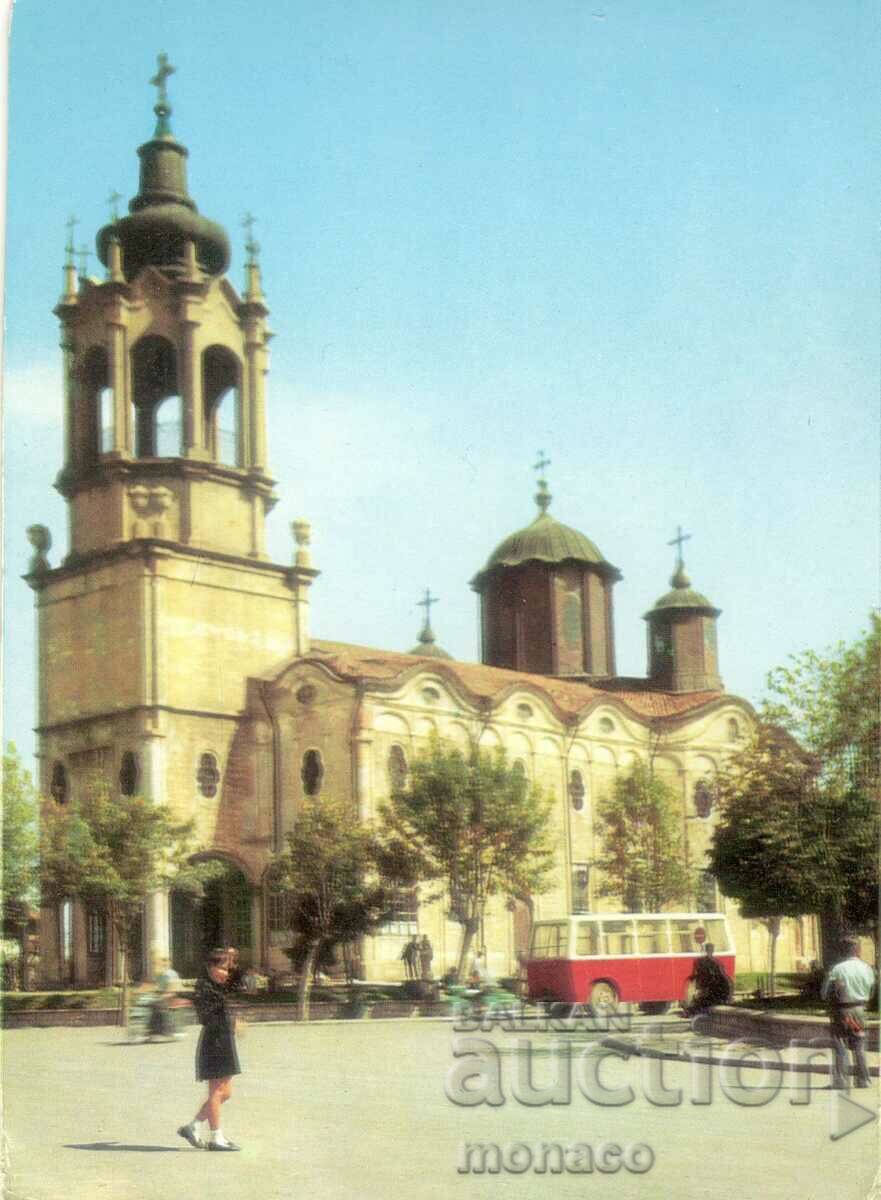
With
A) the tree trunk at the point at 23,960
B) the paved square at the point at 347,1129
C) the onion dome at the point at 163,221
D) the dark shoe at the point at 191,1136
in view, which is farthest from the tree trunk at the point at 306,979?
the onion dome at the point at 163,221

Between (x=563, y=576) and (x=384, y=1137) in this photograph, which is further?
(x=563, y=576)

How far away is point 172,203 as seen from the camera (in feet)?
45.1

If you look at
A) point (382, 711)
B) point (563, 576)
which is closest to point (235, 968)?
point (382, 711)

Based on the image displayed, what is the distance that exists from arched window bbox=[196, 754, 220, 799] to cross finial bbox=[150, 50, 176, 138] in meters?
5.10

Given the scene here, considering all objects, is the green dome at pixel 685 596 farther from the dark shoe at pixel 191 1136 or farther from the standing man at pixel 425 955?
the dark shoe at pixel 191 1136

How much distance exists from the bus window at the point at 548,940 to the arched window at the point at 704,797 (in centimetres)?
164

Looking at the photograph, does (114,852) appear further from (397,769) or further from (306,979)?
(397,769)

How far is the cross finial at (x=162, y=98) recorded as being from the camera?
13141 mm

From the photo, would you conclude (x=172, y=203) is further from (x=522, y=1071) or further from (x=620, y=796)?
(x=522, y=1071)

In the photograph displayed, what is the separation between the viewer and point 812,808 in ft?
55.1

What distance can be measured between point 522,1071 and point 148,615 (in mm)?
4878

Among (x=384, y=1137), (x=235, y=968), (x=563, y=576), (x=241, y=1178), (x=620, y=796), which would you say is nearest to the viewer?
(x=241, y=1178)

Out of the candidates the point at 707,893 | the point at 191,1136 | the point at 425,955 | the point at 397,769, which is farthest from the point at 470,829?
the point at 191,1136

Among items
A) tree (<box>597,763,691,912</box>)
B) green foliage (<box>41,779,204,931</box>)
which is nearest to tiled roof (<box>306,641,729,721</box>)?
tree (<box>597,763,691,912</box>)
